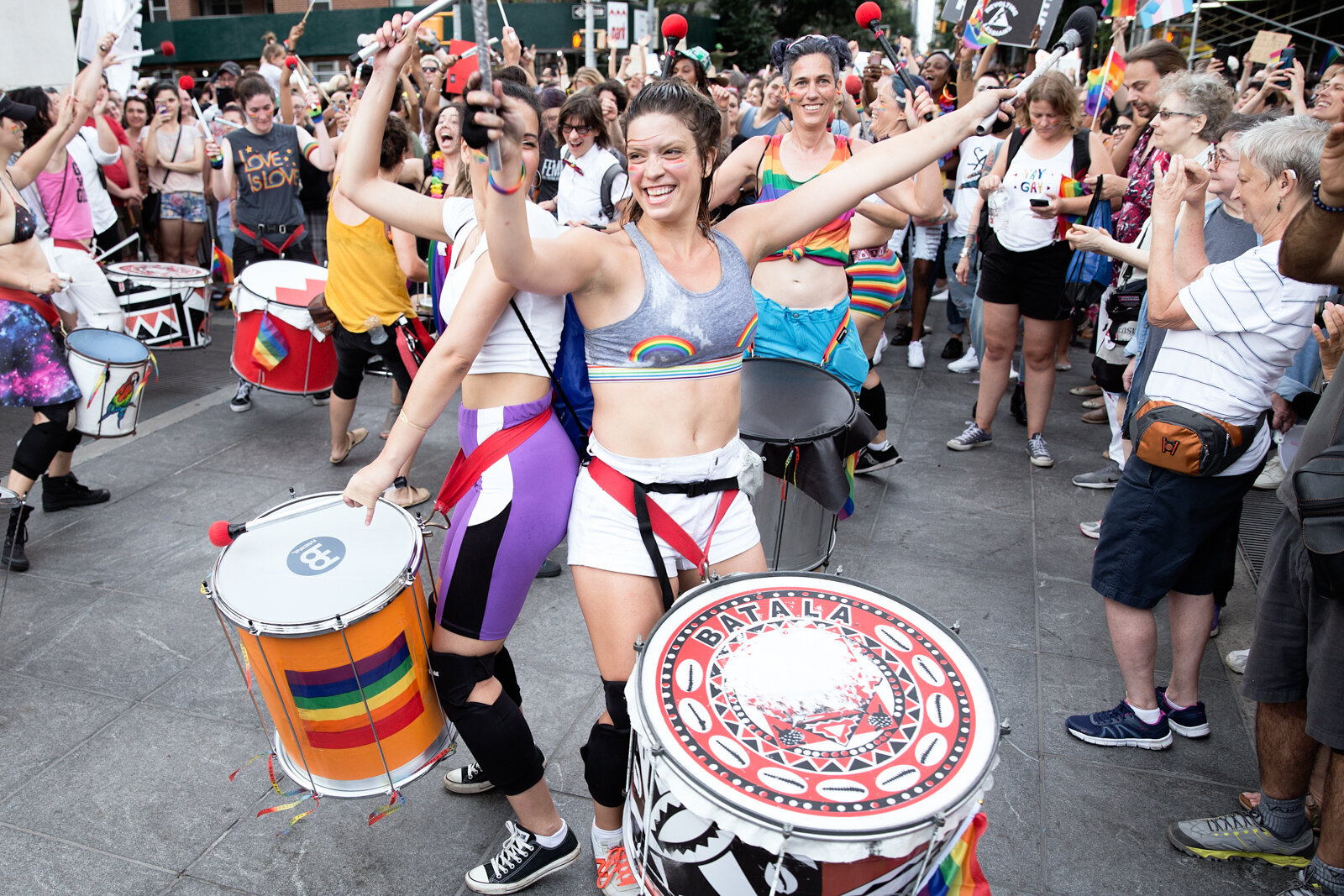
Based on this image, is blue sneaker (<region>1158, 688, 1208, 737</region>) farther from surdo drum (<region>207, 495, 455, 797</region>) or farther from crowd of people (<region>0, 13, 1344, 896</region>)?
surdo drum (<region>207, 495, 455, 797</region>)

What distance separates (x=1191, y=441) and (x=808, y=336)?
1632mm

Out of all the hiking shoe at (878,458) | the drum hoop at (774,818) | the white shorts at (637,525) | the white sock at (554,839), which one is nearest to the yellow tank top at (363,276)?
the hiking shoe at (878,458)

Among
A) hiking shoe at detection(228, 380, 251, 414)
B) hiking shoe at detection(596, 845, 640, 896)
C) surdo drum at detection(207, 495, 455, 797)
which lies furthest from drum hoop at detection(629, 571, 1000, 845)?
hiking shoe at detection(228, 380, 251, 414)

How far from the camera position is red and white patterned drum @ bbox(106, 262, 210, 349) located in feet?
19.0

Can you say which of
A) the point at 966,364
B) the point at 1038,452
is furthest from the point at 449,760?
the point at 966,364

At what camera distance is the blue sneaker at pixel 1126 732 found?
310 centimetres

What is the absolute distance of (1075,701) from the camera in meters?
3.34

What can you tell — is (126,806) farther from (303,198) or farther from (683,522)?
(303,198)

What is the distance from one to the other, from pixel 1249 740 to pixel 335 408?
176 inches

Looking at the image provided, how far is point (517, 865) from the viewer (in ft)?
8.23

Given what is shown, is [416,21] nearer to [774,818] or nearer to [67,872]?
[774,818]

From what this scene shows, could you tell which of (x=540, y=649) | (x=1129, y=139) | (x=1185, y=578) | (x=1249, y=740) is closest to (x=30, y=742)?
(x=540, y=649)

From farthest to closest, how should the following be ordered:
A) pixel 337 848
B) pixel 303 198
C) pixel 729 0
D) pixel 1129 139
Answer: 1. pixel 729 0
2. pixel 303 198
3. pixel 1129 139
4. pixel 337 848

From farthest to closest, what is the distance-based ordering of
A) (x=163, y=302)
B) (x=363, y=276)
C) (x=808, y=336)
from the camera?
(x=163, y=302), (x=363, y=276), (x=808, y=336)
